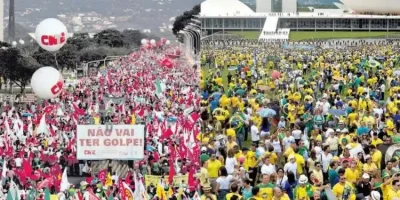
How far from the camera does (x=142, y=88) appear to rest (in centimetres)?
3156

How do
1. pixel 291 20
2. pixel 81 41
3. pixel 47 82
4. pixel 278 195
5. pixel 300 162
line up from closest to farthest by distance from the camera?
pixel 278 195 < pixel 300 162 < pixel 47 82 < pixel 81 41 < pixel 291 20

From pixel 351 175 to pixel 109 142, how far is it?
514 centimetres

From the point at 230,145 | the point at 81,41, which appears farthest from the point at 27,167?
the point at 81,41

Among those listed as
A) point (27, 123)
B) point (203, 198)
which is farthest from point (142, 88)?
point (203, 198)

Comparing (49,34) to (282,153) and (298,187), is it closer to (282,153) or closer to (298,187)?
(282,153)

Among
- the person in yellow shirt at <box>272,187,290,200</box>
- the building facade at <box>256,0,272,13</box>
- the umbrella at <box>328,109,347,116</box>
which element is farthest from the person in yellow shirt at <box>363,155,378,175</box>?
the building facade at <box>256,0,272,13</box>

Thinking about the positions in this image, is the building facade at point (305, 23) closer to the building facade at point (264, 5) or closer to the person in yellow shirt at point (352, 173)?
the building facade at point (264, 5)

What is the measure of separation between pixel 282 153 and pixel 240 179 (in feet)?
8.23

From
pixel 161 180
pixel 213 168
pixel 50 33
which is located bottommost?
pixel 161 180

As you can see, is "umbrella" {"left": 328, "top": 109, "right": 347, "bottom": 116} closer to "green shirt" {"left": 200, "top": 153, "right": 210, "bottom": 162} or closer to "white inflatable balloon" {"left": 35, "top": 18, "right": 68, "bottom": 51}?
"green shirt" {"left": 200, "top": 153, "right": 210, "bottom": 162}

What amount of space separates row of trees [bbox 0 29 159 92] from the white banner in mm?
16900

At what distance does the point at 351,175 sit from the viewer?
11109 millimetres

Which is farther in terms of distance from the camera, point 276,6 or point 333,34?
point 276,6

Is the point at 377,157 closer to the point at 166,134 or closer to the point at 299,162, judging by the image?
the point at 299,162
